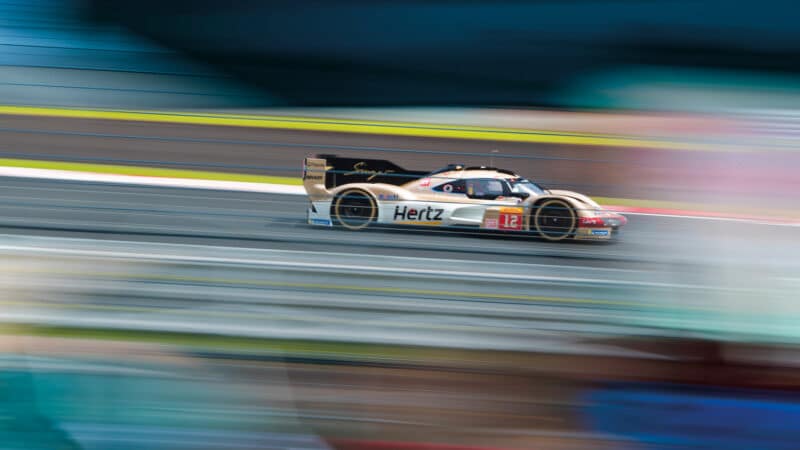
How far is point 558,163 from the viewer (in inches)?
42.4

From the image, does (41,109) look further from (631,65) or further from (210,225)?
(631,65)

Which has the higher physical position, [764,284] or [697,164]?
[697,164]

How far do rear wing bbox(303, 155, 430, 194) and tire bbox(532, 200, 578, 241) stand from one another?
7.0 inches

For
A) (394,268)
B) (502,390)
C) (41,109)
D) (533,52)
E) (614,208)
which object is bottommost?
(502,390)

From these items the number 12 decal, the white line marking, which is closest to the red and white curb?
the white line marking

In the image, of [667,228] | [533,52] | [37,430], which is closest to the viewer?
[533,52]

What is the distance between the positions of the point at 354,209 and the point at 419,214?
102 millimetres

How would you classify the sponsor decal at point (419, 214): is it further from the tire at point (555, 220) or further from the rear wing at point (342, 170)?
the tire at point (555, 220)

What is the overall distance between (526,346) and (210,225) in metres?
0.51

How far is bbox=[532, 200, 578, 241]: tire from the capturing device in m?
1.09

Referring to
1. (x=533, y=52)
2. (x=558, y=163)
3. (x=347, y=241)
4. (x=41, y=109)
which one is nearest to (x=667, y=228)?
(x=558, y=163)

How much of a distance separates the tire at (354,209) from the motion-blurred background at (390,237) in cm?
2
